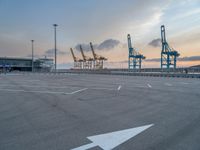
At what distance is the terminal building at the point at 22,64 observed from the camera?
77706 mm

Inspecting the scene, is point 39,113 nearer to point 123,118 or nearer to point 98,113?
point 98,113

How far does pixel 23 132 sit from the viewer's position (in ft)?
12.8

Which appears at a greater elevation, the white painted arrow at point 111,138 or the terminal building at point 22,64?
the terminal building at point 22,64

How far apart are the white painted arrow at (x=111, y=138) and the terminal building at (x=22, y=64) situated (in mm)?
73542

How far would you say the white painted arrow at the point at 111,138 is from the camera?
3.23m

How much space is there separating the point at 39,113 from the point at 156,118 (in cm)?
380

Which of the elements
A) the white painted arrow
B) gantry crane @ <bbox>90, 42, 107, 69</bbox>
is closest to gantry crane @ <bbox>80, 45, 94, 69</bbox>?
gantry crane @ <bbox>90, 42, 107, 69</bbox>

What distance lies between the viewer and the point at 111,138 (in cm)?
356

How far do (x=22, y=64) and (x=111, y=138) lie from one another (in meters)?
91.9

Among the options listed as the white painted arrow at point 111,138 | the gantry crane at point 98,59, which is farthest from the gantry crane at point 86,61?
the white painted arrow at point 111,138

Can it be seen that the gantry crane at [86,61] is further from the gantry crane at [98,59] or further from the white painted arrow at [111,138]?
the white painted arrow at [111,138]

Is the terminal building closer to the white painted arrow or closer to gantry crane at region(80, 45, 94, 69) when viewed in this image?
gantry crane at region(80, 45, 94, 69)

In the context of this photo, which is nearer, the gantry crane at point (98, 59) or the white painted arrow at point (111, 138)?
the white painted arrow at point (111, 138)

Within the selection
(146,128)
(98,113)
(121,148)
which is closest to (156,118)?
(146,128)
